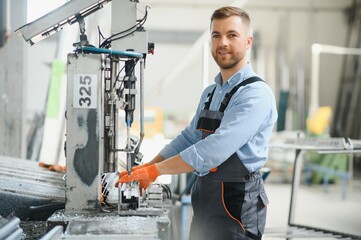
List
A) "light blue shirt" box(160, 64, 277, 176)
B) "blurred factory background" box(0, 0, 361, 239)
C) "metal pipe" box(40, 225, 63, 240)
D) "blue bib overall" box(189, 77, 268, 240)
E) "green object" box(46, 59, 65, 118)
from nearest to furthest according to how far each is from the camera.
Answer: "metal pipe" box(40, 225, 63, 240) < "light blue shirt" box(160, 64, 277, 176) < "blue bib overall" box(189, 77, 268, 240) < "green object" box(46, 59, 65, 118) < "blurred factory background" box(0, 0, 361, 239)

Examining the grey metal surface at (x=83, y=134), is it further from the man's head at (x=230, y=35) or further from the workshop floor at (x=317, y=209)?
the workshop floor at (x=317, y=209)

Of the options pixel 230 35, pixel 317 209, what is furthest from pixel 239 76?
pixel 317 209

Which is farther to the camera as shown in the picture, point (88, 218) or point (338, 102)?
point (338, 102)

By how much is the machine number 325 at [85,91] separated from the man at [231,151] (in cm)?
33

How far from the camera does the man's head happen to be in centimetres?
189

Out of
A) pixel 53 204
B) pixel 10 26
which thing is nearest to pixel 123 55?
pixel 53 204

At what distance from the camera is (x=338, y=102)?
10.2m

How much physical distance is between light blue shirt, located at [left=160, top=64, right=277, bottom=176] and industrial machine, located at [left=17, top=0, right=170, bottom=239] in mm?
274

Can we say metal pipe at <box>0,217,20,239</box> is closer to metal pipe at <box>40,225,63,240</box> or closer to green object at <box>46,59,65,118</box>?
metal pipe at <box>40,225,63,240</box>

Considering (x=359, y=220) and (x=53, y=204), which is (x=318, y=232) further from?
(x=359, y=220)

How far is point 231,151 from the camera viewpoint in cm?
176

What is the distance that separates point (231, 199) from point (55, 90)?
350 cm

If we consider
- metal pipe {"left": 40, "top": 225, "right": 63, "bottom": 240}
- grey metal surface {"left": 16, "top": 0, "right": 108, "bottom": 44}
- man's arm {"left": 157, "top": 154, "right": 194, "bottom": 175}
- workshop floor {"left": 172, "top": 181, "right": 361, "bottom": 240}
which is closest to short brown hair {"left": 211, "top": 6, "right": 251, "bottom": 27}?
grey metal surface {"left": 16, "top": 0, "right": 108, "bottom": 44}

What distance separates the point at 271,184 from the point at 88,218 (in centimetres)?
634
